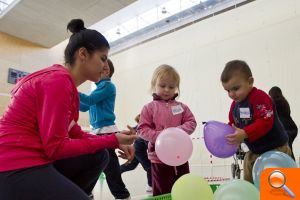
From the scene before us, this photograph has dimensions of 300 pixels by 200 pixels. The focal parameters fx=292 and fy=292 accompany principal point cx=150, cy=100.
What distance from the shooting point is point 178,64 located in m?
4.57

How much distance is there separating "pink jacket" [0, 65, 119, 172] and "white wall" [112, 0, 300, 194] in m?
3.03

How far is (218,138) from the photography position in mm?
1577

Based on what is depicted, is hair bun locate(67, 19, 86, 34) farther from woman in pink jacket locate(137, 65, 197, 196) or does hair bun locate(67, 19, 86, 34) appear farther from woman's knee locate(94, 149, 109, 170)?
woman in pink jacket locate(137, 65, 197, 196)

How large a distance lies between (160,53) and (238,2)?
1459mm

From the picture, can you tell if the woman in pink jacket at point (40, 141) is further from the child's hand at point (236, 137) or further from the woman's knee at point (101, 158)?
the child's hand at point (236, 137)

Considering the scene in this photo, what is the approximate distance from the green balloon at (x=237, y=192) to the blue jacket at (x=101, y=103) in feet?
4.17

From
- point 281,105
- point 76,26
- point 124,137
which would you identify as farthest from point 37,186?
point 281,105

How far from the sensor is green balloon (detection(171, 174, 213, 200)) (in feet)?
4.01

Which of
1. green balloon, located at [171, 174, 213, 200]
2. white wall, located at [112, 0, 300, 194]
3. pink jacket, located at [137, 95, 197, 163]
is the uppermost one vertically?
white wall, located at [112, 0, 300, 194]

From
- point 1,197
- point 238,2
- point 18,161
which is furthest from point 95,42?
point 238,2

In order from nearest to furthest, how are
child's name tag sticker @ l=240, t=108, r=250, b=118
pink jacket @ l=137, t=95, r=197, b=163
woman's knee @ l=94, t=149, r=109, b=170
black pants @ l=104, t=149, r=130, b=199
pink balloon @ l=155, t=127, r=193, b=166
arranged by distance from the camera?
woman's knee @ l=94, t=149, r=109, b=170
pink balloon @ l=155, t=127, r=193, b=166
child's name tag sticker @ l=240, t=108, r=250, b=118
pink jacket @ l=137, t=95, r=197, b=163
black pants @ l=104, t=149, r=130, b=199

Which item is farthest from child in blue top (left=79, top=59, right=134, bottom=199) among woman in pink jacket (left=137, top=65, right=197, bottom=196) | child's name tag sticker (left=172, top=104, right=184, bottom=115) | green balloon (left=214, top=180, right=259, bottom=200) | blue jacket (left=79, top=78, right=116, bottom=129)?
green balloon (left=214, top=180, right=259, bottom=200)

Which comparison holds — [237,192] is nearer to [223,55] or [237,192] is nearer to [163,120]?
[163,120]

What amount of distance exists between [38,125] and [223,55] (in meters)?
3.45
